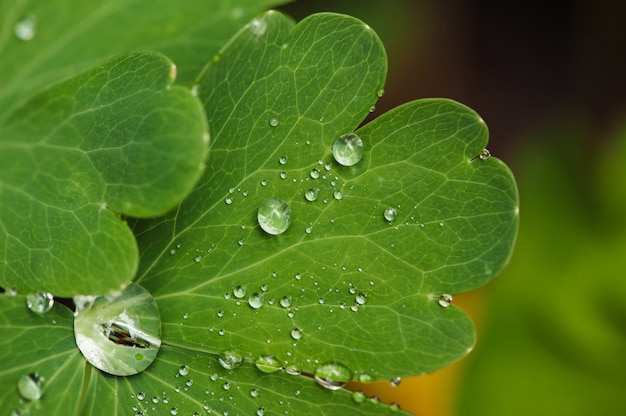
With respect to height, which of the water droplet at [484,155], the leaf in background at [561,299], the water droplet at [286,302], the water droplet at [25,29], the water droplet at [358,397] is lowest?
the leaf in background at [561,299]

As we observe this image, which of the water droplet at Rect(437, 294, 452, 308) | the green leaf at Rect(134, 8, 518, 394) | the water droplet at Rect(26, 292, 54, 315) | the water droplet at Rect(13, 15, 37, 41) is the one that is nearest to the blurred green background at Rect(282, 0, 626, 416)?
the water droplet at Rect(13, 15, 37, 41)

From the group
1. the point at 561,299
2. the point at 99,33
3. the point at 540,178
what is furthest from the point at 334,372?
the point at 540,178

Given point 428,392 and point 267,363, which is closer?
point 267,363

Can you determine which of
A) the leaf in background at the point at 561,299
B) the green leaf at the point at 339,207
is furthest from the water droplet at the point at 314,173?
the leaf in background at the point at 561,299

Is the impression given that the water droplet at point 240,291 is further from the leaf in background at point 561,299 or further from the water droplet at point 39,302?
the leaf in background at point 561,299

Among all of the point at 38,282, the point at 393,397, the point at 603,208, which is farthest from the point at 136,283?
the point at 603,208

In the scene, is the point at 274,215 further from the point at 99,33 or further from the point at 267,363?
the point at 99,33
